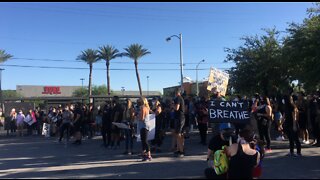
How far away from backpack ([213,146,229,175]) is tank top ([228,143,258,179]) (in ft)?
0.87

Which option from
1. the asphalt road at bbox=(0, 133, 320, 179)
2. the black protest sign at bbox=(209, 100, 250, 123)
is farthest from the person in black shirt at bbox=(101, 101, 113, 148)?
the black protest sign at bbox=(209, 100, 250, 123)

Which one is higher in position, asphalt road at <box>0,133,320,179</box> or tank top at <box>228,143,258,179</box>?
tank top at <box>228,143,258,179</box>

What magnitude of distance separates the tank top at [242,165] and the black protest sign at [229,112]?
3620 mm

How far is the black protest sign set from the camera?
10859 mm

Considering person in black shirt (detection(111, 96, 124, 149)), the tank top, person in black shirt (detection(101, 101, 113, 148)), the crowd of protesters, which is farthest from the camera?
person in black shirt (detection(101, 101, 113, 148))

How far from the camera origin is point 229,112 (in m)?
10.9

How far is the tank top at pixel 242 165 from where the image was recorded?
23.5 feet

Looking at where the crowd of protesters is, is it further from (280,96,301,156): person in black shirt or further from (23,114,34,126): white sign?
(23,114,34,126): white sign

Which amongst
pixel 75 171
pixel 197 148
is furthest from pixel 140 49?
pixel 75 171

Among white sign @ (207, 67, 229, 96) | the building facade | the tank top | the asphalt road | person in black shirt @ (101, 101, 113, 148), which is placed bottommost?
the asphalt road

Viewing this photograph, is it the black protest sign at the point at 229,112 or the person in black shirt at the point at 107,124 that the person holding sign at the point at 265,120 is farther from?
the person in black shirt at the point at 107,124

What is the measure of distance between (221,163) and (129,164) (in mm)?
3594

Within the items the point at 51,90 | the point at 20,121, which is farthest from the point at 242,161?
the point at 51,90

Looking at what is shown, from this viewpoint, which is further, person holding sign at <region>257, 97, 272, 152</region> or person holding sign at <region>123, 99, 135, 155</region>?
person holding sign at <region>123, 99, 135, 155</region>
